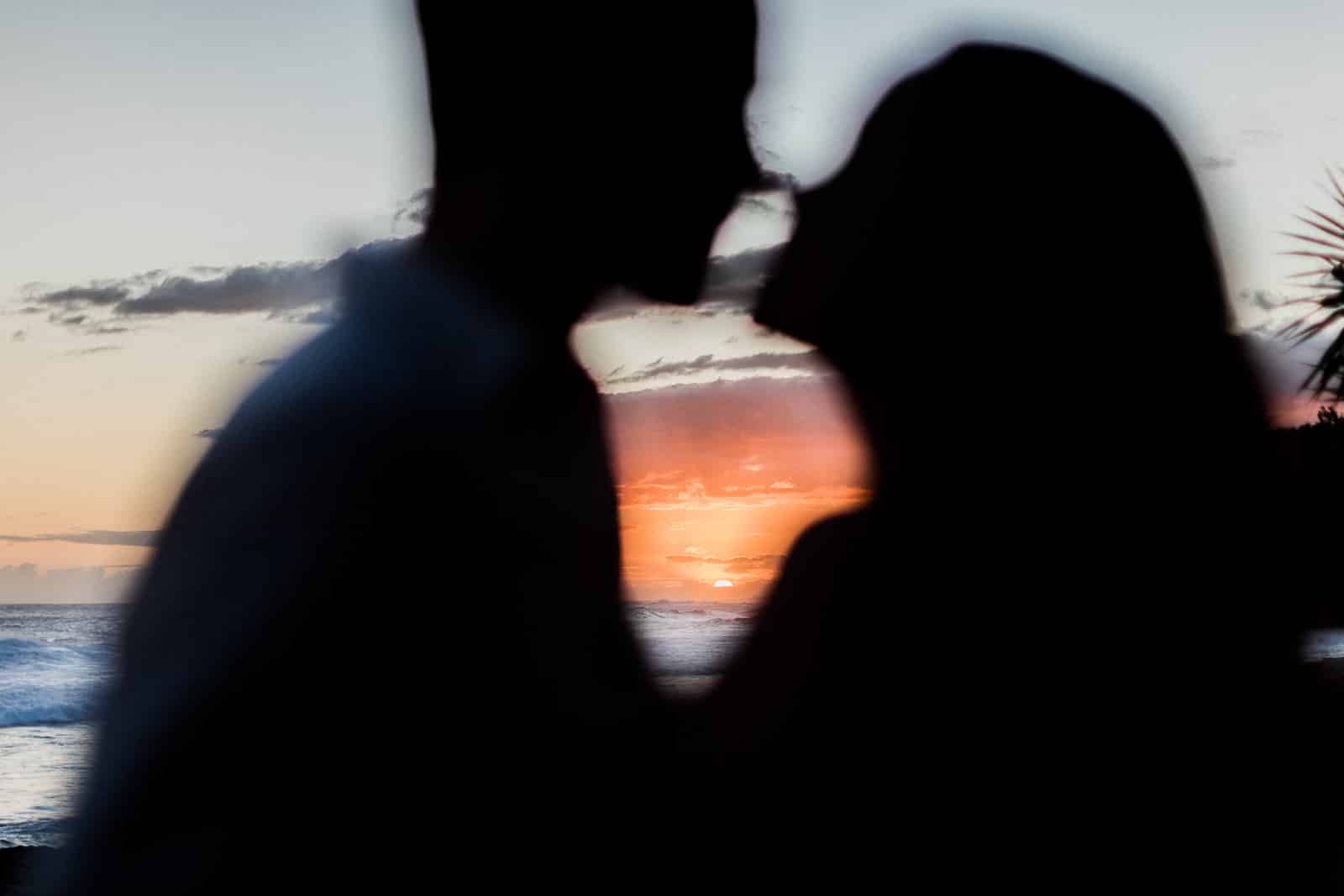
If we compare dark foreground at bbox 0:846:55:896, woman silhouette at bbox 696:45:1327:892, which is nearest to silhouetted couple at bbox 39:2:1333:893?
woman silhouette at bbox 696:45:1327:892

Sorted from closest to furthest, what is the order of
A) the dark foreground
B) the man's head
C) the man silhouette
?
the man silhouette → the man's head → the dark foreground

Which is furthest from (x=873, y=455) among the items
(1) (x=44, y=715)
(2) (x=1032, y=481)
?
(1) (x=44, y=715)

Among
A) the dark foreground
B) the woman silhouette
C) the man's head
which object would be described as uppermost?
the man's head

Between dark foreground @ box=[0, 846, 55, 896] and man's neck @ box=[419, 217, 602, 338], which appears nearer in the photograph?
man's neck @ box=[419, 217, 602, 338]

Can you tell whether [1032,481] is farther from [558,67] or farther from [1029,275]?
[558,67]

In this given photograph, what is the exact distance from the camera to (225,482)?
2.64ft

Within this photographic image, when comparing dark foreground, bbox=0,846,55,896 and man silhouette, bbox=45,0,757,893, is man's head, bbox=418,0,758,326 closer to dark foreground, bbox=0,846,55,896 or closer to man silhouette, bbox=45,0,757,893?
man silhouette, bbox=45,0,757,893

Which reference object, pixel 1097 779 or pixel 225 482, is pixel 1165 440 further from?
pixel 225 482

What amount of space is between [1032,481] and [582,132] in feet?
1.57

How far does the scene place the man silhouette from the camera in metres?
0.79

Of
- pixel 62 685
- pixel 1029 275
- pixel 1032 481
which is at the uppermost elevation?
pixel 1029 275

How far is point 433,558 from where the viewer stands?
32.7 inches

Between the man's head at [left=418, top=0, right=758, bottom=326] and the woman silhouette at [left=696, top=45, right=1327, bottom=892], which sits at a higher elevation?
the man's head at [left=418, top=0, right=758, bottom=326]

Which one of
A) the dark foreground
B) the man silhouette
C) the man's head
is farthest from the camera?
the dark foreground
